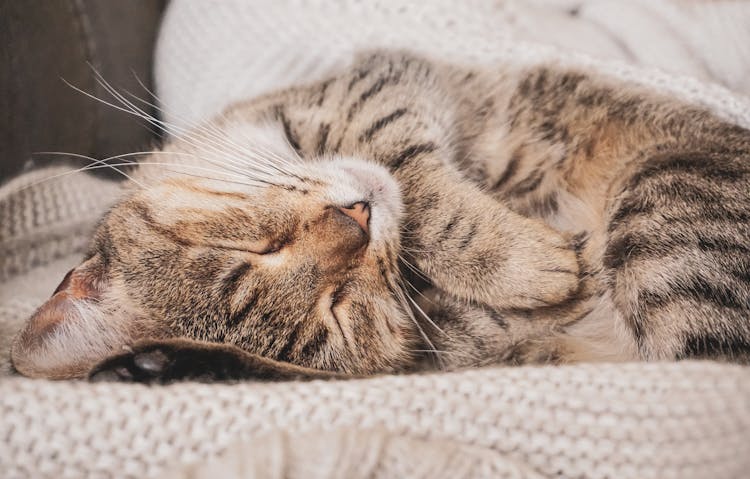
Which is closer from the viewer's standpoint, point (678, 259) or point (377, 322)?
point (678, 259)

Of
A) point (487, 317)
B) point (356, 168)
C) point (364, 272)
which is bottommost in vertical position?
point (487, 317)

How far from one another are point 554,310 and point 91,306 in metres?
0.79

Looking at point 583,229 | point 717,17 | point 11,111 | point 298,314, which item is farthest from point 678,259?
point 11,111

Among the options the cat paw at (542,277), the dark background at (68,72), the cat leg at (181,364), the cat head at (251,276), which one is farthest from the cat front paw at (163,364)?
the dark background at (68,72)

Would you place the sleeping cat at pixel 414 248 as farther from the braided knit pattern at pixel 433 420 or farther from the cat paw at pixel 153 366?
the braided knit pattern at pixel 433 420

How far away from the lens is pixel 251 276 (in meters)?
0.93

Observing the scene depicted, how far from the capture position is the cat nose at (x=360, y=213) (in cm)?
99

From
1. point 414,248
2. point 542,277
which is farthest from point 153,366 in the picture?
point 542,277

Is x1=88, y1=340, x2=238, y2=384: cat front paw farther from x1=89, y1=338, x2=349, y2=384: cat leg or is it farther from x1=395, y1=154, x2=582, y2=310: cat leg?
x1=395, y1=154, x2=582, y2=310: cat leg

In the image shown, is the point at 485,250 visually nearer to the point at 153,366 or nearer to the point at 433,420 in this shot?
the point at 433,420

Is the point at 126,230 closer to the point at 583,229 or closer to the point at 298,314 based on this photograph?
the point at 298,314

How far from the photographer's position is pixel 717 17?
1.60 m

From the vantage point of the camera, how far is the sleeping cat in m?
0.86

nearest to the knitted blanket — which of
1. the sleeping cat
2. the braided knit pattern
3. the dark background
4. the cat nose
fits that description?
the braided knit pattern
